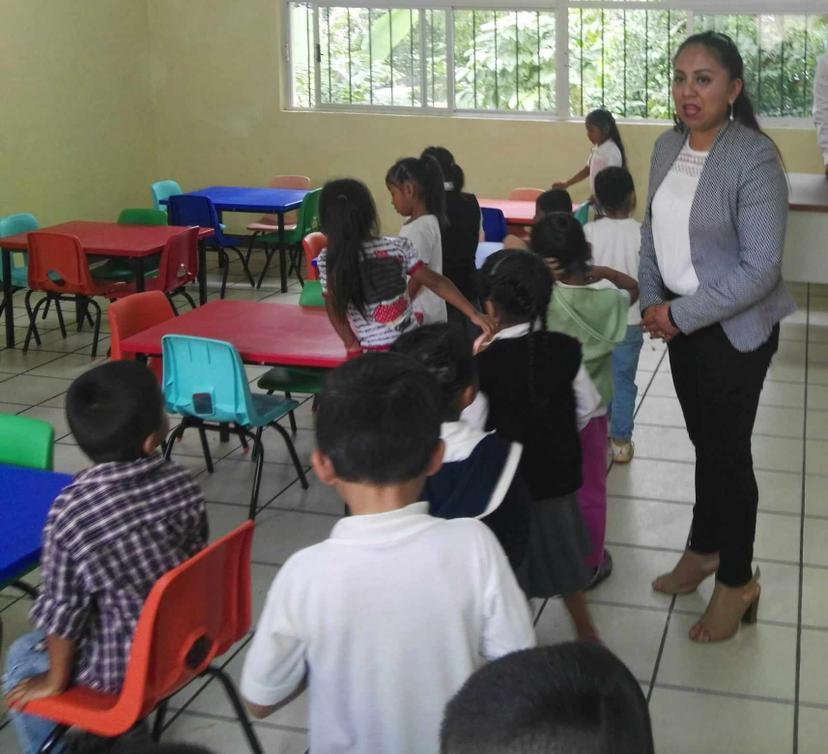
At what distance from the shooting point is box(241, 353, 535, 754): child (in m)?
1.51

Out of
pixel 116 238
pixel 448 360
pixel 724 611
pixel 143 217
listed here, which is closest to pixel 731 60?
pixel 448 360

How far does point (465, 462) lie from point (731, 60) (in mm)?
1229

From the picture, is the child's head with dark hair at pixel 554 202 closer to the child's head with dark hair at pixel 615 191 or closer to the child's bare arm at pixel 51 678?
the child's head with dark hair at pixel 615 191

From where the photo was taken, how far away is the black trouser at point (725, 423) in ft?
9.13

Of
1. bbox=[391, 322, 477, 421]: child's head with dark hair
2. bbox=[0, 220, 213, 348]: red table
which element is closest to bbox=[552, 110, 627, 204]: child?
bbox=[0, 220, 213, 348]: red table

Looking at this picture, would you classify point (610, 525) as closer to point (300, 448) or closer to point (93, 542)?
point (300, 448)

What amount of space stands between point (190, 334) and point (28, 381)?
1964mm

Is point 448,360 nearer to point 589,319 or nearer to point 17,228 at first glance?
point 589,319

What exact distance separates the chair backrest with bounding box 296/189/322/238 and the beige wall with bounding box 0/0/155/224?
1795 mm

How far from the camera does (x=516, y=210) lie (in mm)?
6762

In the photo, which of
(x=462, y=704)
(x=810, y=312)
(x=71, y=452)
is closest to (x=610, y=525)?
(x=71, y=452)

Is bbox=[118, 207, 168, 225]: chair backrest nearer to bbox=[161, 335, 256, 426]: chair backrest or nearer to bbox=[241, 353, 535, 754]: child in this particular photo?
bbox=[161, 335, 256, 426]: chair backrest

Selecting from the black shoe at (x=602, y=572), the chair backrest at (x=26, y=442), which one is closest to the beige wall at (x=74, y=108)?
the chair backrest at (x=26, y=442)

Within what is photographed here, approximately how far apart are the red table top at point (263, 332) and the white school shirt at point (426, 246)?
1.28 feet
